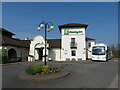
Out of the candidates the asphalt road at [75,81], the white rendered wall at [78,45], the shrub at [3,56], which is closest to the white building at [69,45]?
the white rendered wall at [78,45]

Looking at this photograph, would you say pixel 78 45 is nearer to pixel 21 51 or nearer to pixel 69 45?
pixel 69 45

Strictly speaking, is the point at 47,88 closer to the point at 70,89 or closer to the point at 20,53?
the point at 70,89

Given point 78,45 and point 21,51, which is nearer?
point 21,51

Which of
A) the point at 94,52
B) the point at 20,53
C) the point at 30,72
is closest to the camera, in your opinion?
the point at 30,72

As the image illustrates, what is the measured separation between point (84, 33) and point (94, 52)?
6051 mm

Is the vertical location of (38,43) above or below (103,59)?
above

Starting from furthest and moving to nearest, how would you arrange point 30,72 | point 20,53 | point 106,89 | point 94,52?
point 20,53 < point 94,52 < point 30,72 < point 106,89

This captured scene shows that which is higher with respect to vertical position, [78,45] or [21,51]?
[78,45]

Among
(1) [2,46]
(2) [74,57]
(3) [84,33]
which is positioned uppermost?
(3) [84,33]

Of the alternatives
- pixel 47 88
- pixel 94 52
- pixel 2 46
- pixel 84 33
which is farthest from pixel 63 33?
pixel 47 88

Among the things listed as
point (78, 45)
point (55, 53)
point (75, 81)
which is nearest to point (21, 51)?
point (55, 53)

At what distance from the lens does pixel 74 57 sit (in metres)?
24.3

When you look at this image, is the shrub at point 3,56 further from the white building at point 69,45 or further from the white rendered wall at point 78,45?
the white rendered wall at point 78,45

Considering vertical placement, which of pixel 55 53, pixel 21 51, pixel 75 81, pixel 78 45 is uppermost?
pixel 78 45
